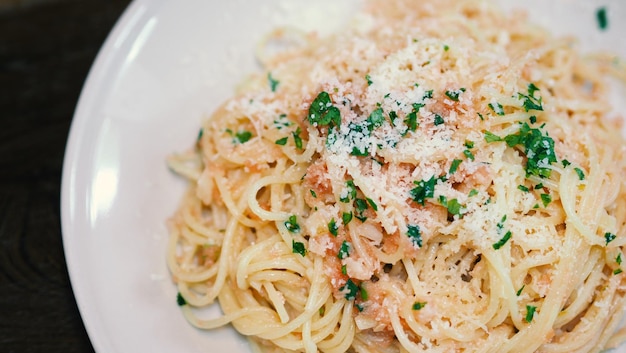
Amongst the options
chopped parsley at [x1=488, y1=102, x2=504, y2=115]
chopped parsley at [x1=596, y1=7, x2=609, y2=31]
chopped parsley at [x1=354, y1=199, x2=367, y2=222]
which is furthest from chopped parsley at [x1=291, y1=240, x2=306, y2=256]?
chopped parsley at [x1=596, y1=7, x2=609, y2=31]

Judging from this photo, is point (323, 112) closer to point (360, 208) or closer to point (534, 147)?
point (360, 208)

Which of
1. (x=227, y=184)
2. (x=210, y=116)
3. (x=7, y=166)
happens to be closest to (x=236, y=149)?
(x=227, y=184)

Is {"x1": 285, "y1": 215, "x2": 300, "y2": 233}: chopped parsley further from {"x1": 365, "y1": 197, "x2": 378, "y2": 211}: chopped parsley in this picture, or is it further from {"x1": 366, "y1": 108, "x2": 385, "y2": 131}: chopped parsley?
{"x1": 366, "y1": 108, "x2": 385, "y2": 131}: chopped parsley

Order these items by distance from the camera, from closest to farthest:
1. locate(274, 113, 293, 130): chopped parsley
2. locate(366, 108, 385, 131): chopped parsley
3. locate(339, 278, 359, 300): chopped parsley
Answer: locate(339, 278, 359, 300): chopped parsley
locate(366, 108, 385, 131): chopped parsley
locate(274, 113, 293, 130): chopped parsley

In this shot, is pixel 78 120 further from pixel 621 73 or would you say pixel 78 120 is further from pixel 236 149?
pixel 621 73

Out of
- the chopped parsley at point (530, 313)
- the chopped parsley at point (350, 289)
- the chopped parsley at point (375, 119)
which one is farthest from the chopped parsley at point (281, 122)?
the chopped parsley at point (530, 313)

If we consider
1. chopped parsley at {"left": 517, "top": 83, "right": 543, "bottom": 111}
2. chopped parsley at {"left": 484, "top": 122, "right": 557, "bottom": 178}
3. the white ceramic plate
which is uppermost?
chopped parsley at {"left": 517, "top": 83, "right": 543, "bottom": 111}

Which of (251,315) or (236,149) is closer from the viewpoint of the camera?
(251,315)
